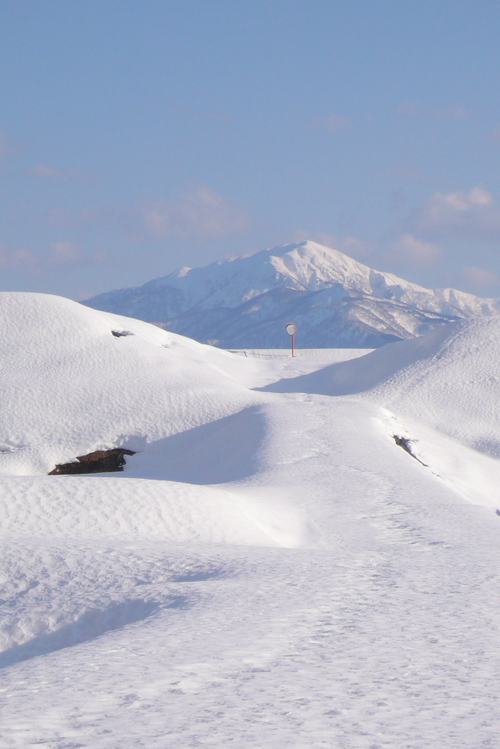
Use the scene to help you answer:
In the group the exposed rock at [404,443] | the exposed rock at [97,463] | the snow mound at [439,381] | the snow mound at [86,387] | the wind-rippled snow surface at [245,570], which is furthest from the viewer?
the snow mound at [439,381]

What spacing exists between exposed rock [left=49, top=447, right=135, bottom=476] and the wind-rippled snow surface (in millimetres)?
359

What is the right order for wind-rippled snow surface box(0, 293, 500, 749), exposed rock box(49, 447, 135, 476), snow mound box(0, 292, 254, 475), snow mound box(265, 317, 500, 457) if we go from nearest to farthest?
wind-rippled snow surface box(0, 293, 500, 749) → exposed rock box(49, 447, 135, 476) → snow mound box(0, 292, 254, 475) → snow mound box(265, 317, 500, 457)

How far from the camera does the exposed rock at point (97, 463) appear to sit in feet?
67.0

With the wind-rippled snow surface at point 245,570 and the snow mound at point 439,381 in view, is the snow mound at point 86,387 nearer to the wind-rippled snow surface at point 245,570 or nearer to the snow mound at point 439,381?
the wind-rippled snow surface at point 245,570

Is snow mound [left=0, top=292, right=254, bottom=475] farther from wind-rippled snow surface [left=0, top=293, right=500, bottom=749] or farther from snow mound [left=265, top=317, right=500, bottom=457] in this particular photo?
snow mound [left=265, top=317, right=500, bottom=457]

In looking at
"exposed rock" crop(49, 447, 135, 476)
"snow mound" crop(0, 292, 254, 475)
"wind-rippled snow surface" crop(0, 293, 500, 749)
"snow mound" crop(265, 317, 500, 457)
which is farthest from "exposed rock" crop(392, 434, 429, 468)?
"exposed rock" crop(49, 447, 135, 476)

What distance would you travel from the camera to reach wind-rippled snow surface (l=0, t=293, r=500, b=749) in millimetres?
3639

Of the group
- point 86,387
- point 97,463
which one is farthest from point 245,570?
point 86,387

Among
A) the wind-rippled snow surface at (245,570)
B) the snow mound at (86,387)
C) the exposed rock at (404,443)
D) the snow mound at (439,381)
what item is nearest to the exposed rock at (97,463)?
the snow mound at (86,387)

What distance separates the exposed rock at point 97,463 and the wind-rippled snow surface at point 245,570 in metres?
0.36

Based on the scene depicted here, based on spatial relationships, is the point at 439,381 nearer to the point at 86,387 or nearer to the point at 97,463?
the point at 86,387

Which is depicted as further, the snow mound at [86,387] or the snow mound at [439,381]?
the snow mound at [439,381]

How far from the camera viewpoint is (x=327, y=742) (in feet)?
10.7

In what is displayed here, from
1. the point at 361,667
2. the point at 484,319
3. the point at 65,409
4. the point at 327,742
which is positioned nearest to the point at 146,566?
the point at 361,667
